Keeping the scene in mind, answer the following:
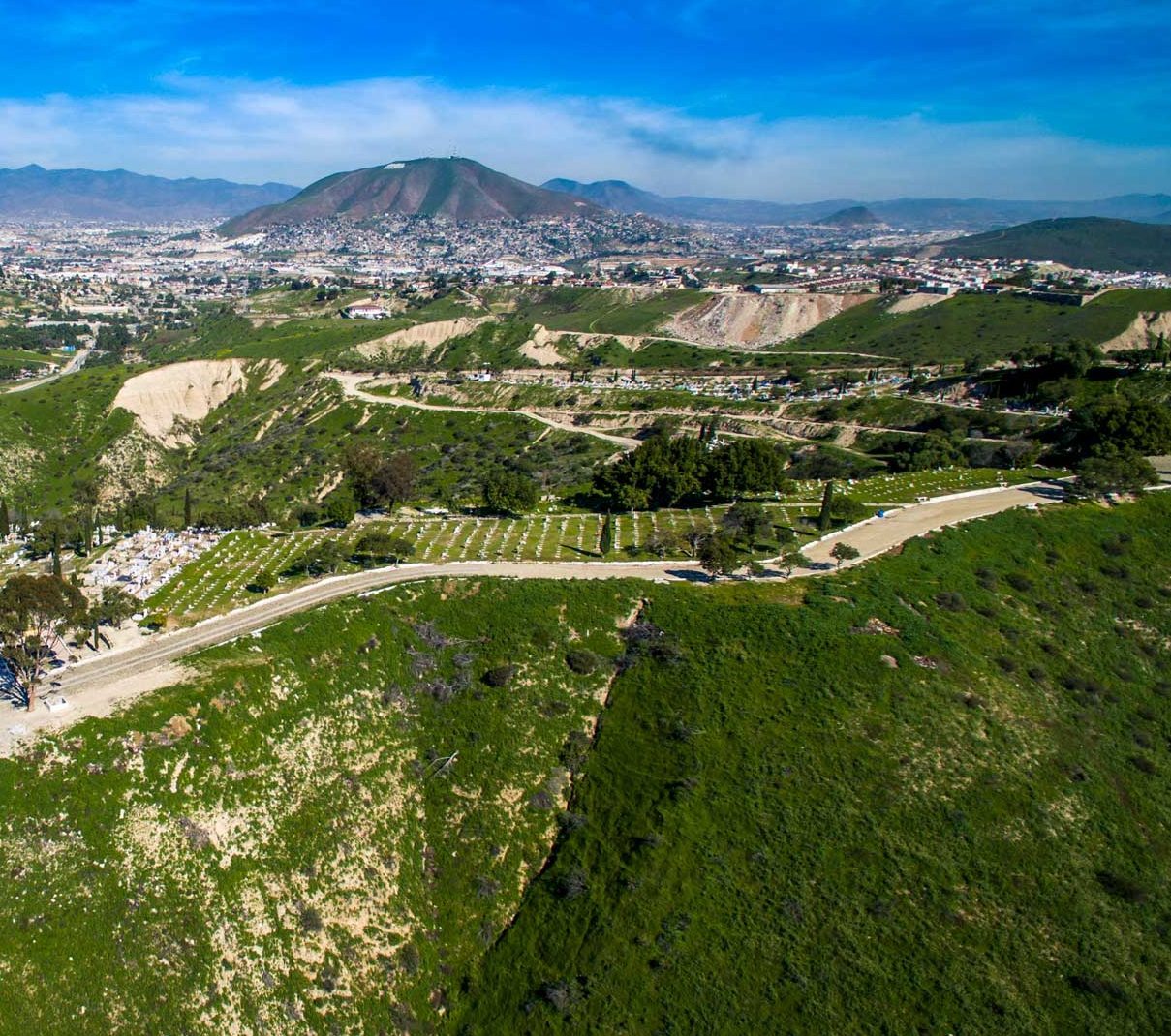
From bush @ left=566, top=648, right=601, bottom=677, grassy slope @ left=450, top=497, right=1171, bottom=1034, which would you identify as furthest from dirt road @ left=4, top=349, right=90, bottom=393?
grassy slope @ left=450, top=497, right=1171, bottom=1034

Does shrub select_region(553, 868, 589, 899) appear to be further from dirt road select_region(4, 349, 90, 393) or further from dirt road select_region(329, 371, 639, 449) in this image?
dirt road select_region(4, 349, 90, 393)

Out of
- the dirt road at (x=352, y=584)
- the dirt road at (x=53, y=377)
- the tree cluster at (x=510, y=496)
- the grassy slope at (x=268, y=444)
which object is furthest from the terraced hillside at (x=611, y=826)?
the dirt road at (x=53, y=377)

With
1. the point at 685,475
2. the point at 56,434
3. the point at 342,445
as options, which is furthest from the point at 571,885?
the point at 56,434

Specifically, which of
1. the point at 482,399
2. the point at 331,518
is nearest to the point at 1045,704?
the point at 331,518

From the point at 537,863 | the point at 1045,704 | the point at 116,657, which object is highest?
the point at 116,657

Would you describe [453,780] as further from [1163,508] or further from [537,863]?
[1163,508]

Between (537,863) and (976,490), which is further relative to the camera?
(976,490)
